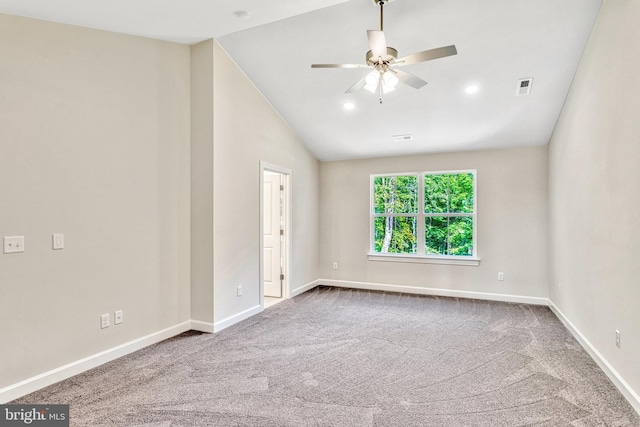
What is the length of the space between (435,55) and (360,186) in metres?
3.88

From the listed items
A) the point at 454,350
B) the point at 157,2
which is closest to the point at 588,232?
the point at 454,350

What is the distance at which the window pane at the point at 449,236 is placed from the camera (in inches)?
219

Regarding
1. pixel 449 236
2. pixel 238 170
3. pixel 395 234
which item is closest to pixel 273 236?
pixel 238 170

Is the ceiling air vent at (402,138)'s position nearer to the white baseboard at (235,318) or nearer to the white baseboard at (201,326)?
the white baseboard at (235,318)

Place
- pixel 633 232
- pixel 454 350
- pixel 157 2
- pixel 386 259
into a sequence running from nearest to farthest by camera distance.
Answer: pixel 633 232, pixel 157 2, pixel 454 350, pixel 386 259

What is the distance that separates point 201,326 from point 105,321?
3.30 feet

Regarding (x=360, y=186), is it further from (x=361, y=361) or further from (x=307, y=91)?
(x=361, y=361)

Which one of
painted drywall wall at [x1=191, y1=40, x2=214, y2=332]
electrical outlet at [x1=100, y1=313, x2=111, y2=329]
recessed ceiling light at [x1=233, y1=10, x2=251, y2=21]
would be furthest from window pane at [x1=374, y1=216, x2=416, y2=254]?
electrical outlet at [x1=100, y1=313, x2=111, y2=329]

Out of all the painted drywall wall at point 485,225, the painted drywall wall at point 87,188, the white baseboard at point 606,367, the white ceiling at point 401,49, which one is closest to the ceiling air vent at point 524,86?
the white ceiling at point 401,49

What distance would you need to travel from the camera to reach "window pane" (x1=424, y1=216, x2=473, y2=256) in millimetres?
5562

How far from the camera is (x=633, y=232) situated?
2324 mm

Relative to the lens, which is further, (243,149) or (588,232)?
(243,149)

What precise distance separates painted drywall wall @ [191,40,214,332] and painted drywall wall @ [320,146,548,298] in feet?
9.76

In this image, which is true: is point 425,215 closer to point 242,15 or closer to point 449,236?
point 449,236
